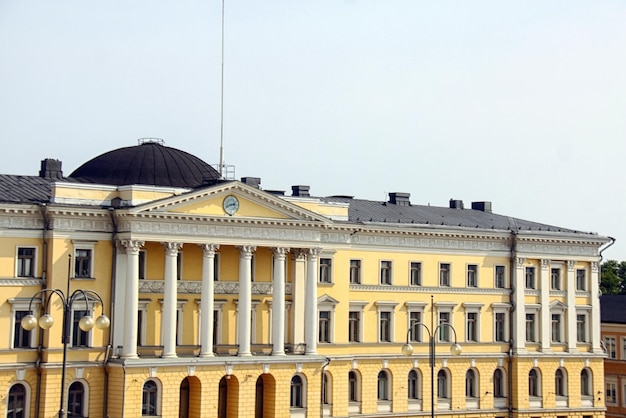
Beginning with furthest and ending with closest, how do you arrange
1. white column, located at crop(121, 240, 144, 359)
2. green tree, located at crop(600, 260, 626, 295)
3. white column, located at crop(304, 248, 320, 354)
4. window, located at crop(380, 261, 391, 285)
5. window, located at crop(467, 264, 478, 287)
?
green tree, located at crop(600, 260, 626, 295) < window, located at crop(467, 264, 478, 287) < window, located at crop(380, 261, 391, 285) < white column, located at crop(304, 248, 320, 354) < white column, located at crop(121, 240, 144, 359)

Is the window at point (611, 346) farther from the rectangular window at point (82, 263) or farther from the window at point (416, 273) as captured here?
the rectangular window at point (82, 263)

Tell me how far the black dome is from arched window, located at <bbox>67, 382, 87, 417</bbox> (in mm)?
11034

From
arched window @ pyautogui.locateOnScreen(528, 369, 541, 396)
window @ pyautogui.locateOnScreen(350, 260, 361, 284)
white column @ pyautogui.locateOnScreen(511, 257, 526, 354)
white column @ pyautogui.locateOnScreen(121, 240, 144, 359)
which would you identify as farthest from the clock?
arched window @ pyautogui.locateOnScreen(528, 369, 541, 396)

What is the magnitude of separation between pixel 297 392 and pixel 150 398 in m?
9.10

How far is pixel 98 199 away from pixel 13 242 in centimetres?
466

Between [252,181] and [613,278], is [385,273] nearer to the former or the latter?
[252,181]

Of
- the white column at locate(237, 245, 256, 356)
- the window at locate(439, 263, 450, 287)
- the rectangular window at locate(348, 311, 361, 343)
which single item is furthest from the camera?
the window at locate(439, 263, 450, 287)

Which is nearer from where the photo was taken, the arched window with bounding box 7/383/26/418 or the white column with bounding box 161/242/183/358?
the arched window with bounding box 7/383/26/418

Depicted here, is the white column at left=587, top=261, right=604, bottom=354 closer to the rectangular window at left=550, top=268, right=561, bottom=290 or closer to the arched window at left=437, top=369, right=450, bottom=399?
the rectangular window at left=550, top=268, right=561, bottom=290

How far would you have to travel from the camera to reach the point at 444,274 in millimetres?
74375

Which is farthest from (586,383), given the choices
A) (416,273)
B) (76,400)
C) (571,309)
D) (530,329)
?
(76,400)

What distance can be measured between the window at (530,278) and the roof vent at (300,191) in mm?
15431

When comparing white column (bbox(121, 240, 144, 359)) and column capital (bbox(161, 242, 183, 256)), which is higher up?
column capital (bbox(161, 242, 183, 256))

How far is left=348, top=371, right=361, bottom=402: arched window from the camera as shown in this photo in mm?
70000
